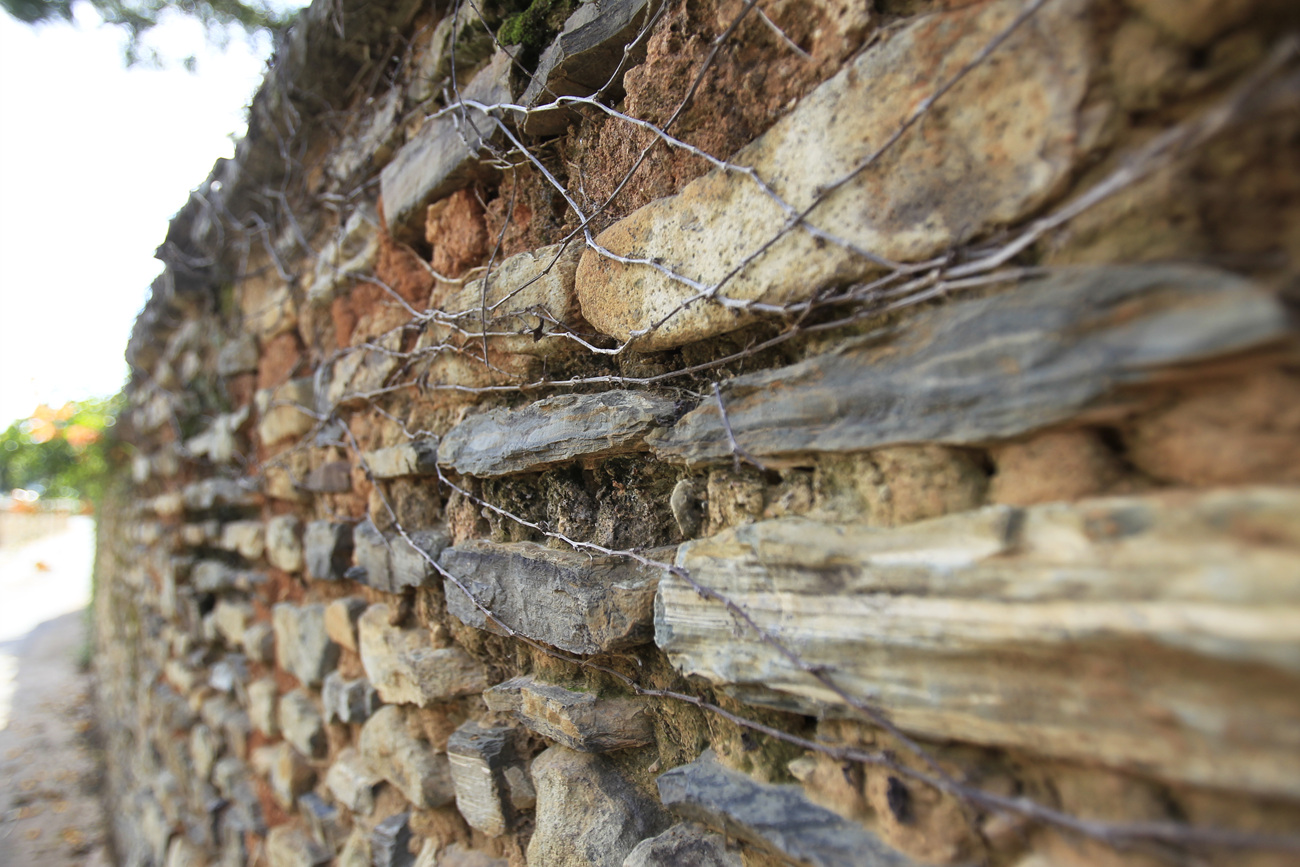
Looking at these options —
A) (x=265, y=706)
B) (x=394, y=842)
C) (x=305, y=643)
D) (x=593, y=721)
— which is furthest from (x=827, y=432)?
(x=265, y=706)

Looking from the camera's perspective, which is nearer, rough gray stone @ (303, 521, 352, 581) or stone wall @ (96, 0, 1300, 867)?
stone wall @ (96, 0, 1300, 867)

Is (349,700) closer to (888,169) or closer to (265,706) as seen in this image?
(265,706)

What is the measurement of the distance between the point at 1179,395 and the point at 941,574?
24cm

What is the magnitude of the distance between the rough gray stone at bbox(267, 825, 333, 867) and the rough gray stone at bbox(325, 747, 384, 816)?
0.18 meters

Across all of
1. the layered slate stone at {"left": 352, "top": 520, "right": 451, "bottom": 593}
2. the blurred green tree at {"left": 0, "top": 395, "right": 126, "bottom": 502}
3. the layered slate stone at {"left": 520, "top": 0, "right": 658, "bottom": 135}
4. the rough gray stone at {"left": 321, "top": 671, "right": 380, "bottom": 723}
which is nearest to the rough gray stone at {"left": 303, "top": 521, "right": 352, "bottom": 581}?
the layered slate stone at {"left": 352, "top": 520, "right": 451, "bottom": 593}

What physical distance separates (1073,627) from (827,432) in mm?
291

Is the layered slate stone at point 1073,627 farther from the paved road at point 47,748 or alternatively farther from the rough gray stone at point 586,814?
the paved road at point 47,748

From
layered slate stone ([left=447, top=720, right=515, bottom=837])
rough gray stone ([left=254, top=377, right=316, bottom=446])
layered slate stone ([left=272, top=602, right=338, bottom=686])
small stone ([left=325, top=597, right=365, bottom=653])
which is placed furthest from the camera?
rough gray stone ([left=254, top=377, right=316, bottom=446])

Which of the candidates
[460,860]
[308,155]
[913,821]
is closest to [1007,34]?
[913,821]

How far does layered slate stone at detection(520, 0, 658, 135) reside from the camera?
101 cm

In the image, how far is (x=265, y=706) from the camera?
7.76 feet

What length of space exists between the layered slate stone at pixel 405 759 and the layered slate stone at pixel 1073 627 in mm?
1011

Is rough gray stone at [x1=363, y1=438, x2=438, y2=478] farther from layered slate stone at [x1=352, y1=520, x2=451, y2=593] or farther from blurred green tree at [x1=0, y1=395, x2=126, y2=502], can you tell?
blurred green tree at [x1=0, y1=395, x2=126, y2=502]

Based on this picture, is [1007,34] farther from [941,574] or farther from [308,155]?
[308,155]
